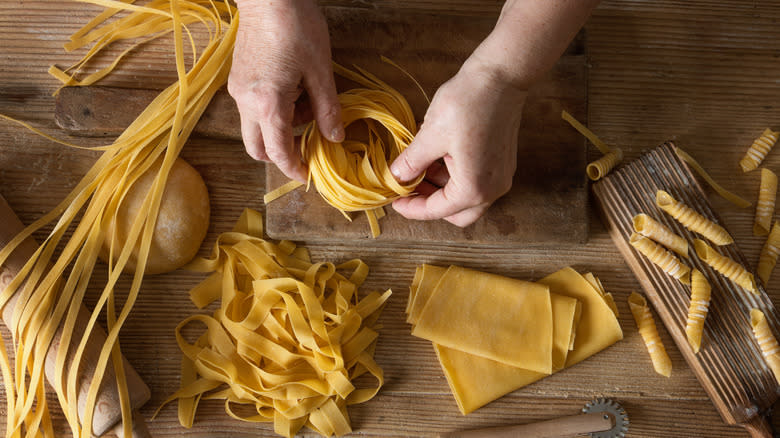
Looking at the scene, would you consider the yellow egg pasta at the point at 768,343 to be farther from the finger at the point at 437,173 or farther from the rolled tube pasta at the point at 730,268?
the finger at the point at 437,173

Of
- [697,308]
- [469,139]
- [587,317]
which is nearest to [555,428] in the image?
[587,317]

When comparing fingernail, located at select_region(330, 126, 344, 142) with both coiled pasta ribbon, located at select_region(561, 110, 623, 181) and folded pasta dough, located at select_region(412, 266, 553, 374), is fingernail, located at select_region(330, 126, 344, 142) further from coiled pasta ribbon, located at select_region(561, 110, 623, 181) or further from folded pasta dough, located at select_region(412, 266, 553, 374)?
coiled pasta ribbon, located at select_region(561, 110, 623, 181)

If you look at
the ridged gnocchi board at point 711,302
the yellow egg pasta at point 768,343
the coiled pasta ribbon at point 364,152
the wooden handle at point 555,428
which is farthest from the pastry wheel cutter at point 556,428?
the coiled pasta ribbon at point 364,152

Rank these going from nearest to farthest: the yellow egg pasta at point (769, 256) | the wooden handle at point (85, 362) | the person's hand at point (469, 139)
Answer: the person's hand at point (469, 139), the wooden handle at point (85, 362), the yellow egg pasta at point (769, 256)

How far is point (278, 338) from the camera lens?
1.35 m

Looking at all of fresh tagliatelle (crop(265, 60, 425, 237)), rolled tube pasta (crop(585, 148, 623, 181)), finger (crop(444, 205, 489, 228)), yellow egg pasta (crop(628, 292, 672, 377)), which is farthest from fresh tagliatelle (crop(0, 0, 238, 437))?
yellow egg pasta (crop(628, 292, 672, 377))

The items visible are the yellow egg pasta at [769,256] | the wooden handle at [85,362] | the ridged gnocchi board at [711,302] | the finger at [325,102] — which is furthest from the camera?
the yellow egg pasta at [769,256]

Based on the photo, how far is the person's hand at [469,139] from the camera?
3.26 feet

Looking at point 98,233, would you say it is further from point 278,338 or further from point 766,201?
point 766,201

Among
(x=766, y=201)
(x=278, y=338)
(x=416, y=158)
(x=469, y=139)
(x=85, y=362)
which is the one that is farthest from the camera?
(x=766, y=201)

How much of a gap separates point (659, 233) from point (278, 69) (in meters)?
0.92

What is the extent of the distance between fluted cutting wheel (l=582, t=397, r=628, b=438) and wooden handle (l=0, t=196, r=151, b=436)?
1.07 m

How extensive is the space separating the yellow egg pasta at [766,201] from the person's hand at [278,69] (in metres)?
1.12

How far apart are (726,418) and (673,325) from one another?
0.26m
